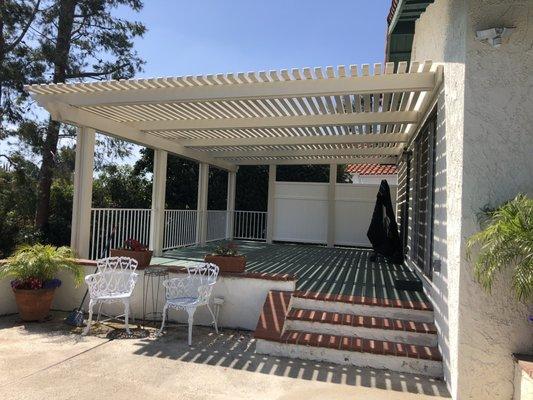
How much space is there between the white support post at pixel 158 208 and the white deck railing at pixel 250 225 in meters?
5.36

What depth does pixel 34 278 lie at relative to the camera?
6105 mm

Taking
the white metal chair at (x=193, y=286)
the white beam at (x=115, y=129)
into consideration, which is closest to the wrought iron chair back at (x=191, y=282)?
the white metal chair at (x=193, y=286)

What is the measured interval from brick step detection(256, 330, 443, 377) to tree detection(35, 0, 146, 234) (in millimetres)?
10249

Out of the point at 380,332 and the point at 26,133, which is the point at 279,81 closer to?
the point at 380,332

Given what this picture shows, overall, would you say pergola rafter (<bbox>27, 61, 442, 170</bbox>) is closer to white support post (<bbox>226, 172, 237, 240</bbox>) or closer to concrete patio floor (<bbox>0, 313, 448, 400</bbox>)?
concrete patio floor (<bbox>0, 313, 448, 400</bbox>)

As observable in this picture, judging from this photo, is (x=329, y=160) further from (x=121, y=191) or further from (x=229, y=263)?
(x=121, y=191)

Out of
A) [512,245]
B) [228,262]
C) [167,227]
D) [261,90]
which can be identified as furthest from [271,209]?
[512,245]

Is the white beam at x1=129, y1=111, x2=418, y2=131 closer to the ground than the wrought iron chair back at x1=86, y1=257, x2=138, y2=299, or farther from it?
farther from it

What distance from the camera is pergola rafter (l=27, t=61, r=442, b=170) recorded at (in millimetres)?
5484

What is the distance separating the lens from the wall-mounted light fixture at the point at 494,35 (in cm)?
380

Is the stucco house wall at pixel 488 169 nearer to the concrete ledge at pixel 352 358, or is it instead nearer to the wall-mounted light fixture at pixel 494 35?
the wall-mounted light fixture at pixel 494 35

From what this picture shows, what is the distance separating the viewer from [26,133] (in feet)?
39.9

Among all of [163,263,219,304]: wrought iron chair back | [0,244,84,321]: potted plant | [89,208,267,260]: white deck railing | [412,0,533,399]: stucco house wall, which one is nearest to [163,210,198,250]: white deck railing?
[89,208,267,260]: white deck railing

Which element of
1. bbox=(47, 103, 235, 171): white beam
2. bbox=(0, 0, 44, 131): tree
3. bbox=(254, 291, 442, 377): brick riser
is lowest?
bbox=(254, 291, 442, 377): brick riser
